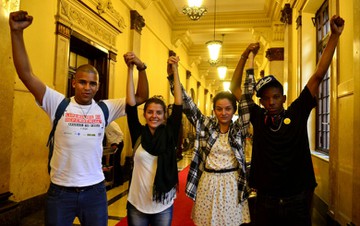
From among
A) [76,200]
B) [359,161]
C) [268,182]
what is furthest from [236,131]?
[359,161]

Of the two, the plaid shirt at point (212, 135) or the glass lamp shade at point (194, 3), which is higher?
the glass lamp shade at point (194, 3)

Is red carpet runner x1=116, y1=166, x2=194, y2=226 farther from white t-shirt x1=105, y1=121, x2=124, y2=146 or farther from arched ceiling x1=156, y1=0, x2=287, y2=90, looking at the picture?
arched ceiling x1=156, y1=0, x2=287, y2=90

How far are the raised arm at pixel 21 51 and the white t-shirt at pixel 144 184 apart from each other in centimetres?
70

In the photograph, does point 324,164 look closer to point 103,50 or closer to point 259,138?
point 259,138

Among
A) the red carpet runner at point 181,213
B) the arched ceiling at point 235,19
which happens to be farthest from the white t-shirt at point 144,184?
the arched ceiling at point 235,19

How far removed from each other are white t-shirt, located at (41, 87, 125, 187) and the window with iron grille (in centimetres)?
398

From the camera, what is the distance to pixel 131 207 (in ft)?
5.96

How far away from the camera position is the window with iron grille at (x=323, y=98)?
4.61 m

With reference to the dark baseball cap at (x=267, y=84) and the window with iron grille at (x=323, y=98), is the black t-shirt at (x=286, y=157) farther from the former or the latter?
the window with iron grille at (x=323, y=98)

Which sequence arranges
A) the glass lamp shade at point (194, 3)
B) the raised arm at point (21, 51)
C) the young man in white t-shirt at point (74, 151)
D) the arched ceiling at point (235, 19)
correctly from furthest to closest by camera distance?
the arched ceiling at point (235, 19)
the glass lamp shade at point (194, 3)
the young man in white t-shirt at point (74, 151)
the raised arm at point (21, 51)

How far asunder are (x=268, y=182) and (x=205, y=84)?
1844cm

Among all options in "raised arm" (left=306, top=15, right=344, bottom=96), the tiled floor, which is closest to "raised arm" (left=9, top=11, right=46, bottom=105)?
"raised arm" (left=306, top=15, right=344, bottom=96)

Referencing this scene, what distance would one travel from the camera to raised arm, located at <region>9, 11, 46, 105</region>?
5.04ft

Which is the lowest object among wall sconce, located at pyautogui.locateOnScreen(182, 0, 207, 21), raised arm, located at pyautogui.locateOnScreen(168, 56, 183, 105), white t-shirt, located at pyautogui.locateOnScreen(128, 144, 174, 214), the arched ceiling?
white t-shirt, located at pyautogui.locateOnScreen(128, 144, 174, 214)
